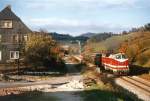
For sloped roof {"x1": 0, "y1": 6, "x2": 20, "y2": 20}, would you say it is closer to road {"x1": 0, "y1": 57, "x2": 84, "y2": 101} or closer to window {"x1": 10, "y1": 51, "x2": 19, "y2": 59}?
window {"x1": 10, "y1": 51, "x2": 19, "y2": 59}

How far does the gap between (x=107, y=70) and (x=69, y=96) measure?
24368 millimetres

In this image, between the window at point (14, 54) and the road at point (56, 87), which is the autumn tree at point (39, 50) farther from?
the road at point (56, 87)

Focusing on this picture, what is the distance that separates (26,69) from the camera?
6425 cm

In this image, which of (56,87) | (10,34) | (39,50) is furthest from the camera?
(10,34)

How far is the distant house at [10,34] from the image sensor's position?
74.2 meters

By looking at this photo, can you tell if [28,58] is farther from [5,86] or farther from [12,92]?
[12,92]

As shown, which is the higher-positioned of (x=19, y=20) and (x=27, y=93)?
(x=19, y=20)

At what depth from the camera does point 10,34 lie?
247 feet

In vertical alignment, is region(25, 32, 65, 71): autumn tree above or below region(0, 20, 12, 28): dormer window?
below

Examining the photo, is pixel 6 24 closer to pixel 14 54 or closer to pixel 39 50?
pixel 14 54

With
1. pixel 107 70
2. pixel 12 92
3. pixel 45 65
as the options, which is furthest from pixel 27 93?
pixel 45 65

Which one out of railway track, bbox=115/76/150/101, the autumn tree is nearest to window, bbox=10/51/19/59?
the autumn tree

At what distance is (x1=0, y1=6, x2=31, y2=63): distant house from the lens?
2923 inches

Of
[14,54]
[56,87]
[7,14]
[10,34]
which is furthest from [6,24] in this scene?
[56,87]
